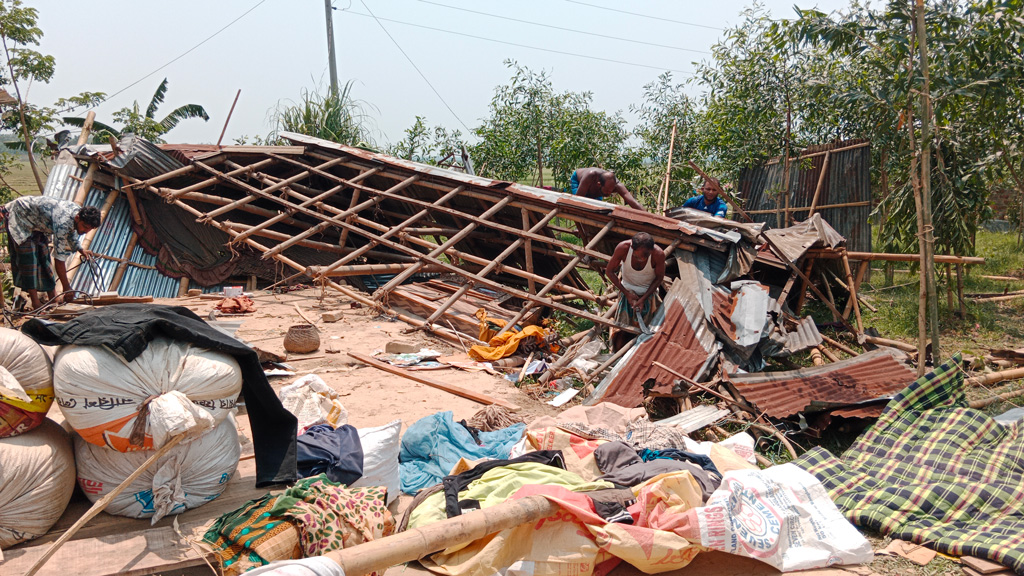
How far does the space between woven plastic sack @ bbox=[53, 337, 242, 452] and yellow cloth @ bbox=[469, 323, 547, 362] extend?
13.4 ft

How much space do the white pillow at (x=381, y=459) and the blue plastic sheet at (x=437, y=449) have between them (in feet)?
0.76

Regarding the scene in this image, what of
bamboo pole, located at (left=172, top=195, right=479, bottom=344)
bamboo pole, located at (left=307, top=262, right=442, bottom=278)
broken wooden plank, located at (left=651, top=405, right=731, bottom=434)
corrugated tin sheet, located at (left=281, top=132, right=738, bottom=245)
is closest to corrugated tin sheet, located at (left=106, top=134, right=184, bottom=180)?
bamboo pole, located at (left=172, top=195, right=479, bottom=344)

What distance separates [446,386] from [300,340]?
181 cm

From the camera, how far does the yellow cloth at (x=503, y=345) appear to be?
6.82 m

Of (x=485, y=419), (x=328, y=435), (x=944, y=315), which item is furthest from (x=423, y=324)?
(x=944, y=315)

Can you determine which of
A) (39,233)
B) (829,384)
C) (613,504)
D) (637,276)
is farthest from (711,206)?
(39,233)

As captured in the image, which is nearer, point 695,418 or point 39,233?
point 695,418

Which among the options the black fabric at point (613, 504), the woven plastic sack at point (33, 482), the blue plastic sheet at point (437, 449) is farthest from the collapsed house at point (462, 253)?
the woven plastic sack at point (33, 482)

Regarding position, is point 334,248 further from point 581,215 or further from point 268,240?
point 581,215

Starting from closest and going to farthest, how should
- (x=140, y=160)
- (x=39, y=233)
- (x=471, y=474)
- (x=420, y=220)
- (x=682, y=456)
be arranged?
(x=471, y=474)
(x=682, y=456)
(x=39, y=233)
(x=140, y=160)
(x=420, y=220)

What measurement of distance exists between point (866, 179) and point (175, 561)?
10.9 metres

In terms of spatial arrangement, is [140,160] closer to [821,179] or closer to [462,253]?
[462,253]

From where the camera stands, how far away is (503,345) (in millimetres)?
6953

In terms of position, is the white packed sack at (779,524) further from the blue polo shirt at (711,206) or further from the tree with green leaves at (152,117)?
the tree with green leaves at (152,117)
